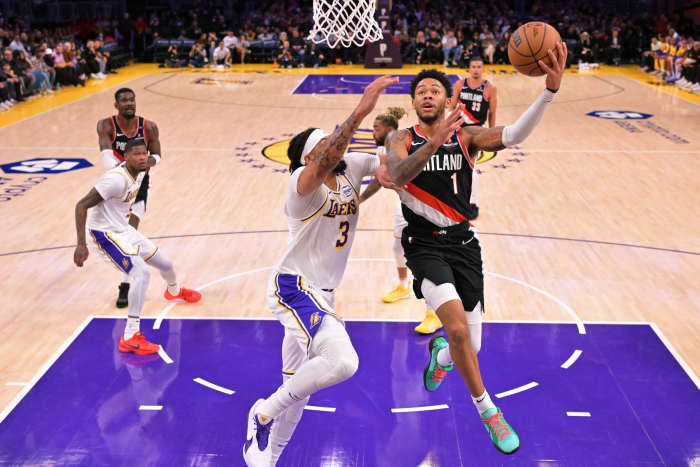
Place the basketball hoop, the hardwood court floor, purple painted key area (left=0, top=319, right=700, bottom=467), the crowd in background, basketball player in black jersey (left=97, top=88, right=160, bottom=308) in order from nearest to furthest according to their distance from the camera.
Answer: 1. purple painted key area (left=0, top=319, right=700, bottom=467)
2. the hardwood court floor
3. basketball player in black jersey (left=97, top=88, right=160, bottom=308)
4. the basketball hoop
5. the crowd in background

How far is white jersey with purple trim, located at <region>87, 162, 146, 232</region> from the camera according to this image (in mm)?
5199

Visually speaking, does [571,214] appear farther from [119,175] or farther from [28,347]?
[28,347]

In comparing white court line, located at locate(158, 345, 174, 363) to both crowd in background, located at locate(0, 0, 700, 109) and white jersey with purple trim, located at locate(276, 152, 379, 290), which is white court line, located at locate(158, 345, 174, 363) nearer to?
white jersey with purple trim, located at locate(276, 152, 379, 290)

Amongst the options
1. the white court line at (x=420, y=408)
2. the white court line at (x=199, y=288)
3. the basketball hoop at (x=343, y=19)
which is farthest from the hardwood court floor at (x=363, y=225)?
the basketball hoop at (x=343, y=19)

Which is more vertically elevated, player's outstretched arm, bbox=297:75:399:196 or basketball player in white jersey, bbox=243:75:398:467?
player's outstretched arm, bbox=297:75:399:196

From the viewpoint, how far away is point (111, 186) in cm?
519

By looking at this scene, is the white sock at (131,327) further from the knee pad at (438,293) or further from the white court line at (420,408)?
the knee pad at (438,293)

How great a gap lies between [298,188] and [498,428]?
5.41ft

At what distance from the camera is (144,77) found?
21.9m

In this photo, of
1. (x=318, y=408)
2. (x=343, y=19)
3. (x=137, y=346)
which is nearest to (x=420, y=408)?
(x=318, y=408)

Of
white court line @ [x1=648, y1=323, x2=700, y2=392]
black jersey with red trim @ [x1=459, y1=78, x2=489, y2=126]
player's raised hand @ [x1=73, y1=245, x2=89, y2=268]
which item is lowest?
white court line @ [x1=648, y1=323, x2=700, y2=392]

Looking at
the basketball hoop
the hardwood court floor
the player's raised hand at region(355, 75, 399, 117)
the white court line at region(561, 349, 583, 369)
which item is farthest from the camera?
the basketball hoop

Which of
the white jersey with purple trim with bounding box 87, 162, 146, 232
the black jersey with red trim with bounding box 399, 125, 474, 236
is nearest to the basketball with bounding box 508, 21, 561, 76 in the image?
the black jersey with red trim with bounding box 399, 125, 474, 236

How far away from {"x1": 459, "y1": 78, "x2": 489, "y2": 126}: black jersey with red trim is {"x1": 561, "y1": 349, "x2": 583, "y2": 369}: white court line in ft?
11.9
